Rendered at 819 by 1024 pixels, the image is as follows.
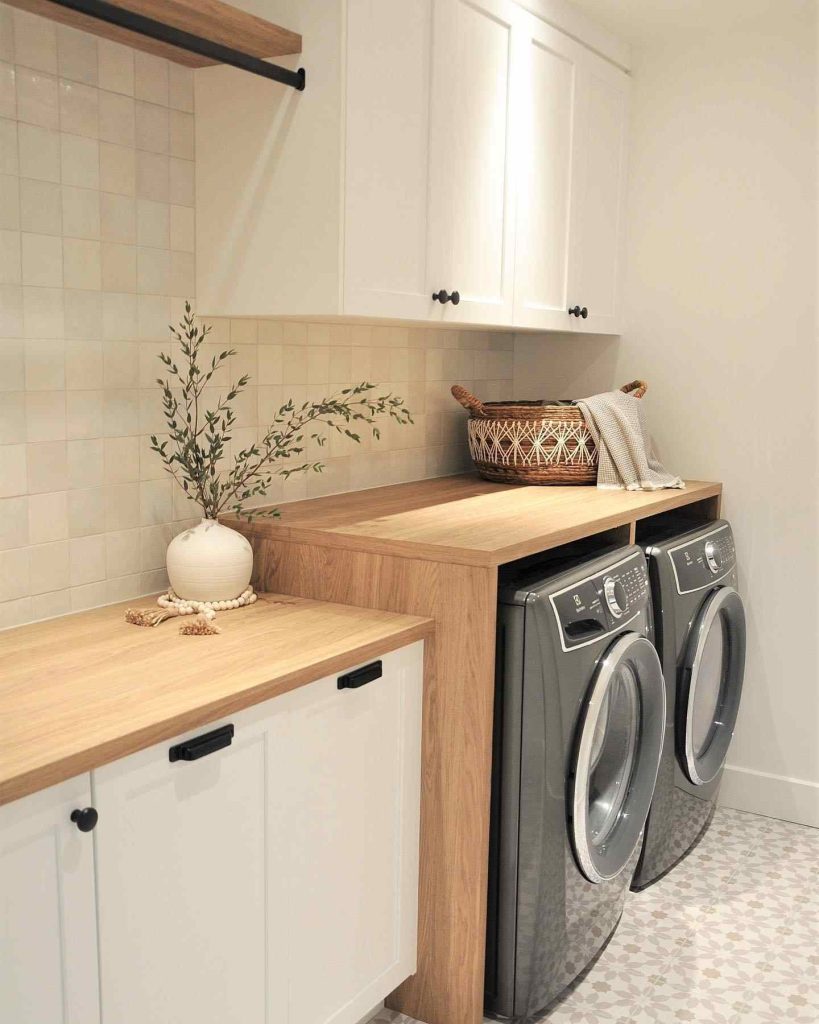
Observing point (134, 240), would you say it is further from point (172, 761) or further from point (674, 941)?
point (674, 941)

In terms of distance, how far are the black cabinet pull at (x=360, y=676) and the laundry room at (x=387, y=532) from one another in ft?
0.10

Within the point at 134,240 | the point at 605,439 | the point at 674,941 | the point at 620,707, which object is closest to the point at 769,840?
the point at 674,941

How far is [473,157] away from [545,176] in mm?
384

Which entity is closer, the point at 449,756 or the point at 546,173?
the point at 449,756

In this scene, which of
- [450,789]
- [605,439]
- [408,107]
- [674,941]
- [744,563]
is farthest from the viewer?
[744,563]

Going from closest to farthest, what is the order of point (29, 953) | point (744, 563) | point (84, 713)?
point (29, 953)
point (84, 713)
point (744, 563)

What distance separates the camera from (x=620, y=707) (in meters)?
2.36

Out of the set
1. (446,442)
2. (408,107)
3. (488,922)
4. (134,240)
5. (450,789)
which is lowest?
(488,922)

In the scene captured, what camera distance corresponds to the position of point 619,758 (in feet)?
7.84

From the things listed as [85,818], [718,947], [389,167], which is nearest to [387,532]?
[389,167]

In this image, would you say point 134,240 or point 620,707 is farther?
point 620,707

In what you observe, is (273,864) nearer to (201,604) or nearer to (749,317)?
(201,604)

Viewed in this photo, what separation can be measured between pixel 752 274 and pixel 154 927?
243cm

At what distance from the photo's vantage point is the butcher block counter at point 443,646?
6.56 feet
